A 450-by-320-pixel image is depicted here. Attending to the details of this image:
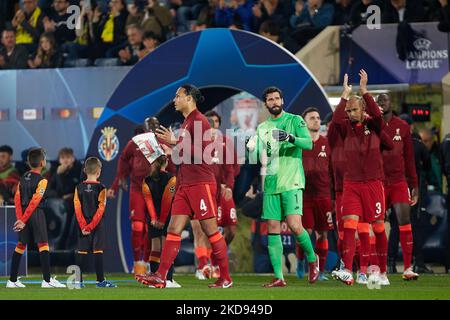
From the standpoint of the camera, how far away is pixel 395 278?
682 inches

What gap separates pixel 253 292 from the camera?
14008mm

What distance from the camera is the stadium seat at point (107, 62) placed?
2333cm

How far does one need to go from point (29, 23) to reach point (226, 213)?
839 cm

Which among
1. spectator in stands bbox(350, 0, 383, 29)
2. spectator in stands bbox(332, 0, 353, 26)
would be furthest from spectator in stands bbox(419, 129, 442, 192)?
spectator in stands bbox(332, 0, 353, 26)

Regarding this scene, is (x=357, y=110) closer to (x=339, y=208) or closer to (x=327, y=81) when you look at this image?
(x=339, y=208)

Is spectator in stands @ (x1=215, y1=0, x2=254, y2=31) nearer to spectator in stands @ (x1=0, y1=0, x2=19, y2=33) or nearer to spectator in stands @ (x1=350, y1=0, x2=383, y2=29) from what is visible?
spectator in stands @ (x1=350, y1=0, x2=383, y2=29)

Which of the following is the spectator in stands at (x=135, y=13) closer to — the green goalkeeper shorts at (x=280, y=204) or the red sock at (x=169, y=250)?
the green goalkeeper shorts at (x=280, y=204)

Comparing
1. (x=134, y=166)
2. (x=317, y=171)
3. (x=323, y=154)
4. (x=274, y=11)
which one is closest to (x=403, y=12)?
(x=274, y=11)

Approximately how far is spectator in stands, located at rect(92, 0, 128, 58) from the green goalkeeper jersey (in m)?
9.28

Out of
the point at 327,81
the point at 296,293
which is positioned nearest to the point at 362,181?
the point at 296,293

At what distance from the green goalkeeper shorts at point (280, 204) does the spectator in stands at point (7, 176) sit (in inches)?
297

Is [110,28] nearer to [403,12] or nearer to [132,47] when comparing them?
[132,47]

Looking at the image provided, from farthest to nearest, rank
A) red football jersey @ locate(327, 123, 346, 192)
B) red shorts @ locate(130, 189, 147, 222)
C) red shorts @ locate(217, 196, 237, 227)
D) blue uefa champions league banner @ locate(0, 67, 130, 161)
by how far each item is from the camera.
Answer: blue uefa champions league banner @ locate(0, 67, 130, 161) → red shorts @ locate(217, 196, 237, 227) → red shorts @ locate(130, 189, 147, 222) → red football jersey @ locate(327, 123, 346, 192)

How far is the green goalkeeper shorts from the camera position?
1531 cm
